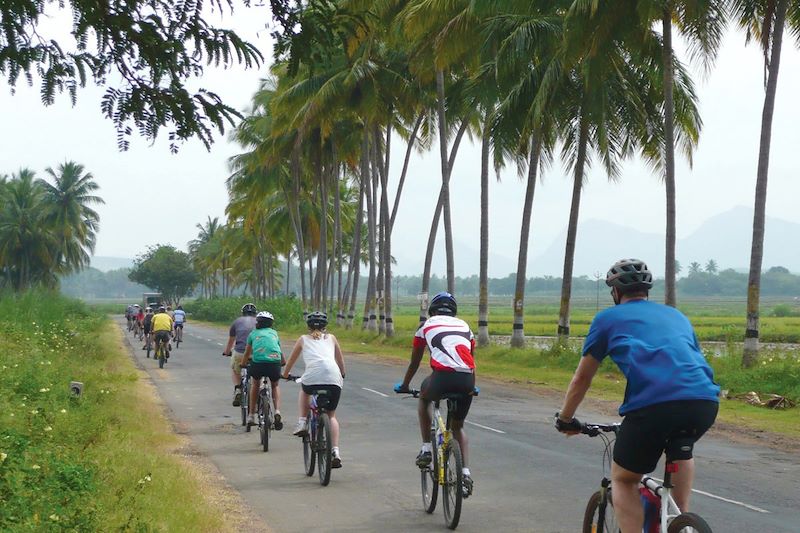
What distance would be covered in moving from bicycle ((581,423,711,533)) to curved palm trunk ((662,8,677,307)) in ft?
57.5

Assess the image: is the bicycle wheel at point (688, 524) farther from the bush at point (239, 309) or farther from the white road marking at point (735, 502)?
the bush at point (239, 309)

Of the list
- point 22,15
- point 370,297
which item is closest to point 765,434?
point 22,15

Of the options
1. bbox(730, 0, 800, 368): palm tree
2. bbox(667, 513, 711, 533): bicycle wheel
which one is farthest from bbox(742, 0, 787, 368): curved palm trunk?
bbox(667, 513, 711, 533): bicycle wheel

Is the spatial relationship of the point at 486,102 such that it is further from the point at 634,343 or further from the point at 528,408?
the point at 634,343

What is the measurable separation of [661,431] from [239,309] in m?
76.3

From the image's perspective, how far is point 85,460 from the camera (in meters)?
9.15

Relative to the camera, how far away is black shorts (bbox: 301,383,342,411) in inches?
425

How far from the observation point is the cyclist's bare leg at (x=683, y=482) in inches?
202

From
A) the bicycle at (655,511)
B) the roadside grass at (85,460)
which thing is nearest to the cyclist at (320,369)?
the roadside grass at (85,460)

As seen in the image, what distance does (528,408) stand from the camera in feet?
60.8

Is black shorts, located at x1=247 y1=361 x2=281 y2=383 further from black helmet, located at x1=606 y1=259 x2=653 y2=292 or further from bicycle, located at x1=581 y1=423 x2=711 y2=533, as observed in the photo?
black helmet, located at x1=606 y1=259 x2=653 y2=292

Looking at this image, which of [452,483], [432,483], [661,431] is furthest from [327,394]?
[661,431]

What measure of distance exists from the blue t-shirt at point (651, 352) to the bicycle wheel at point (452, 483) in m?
3.22

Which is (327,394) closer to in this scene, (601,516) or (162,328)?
(601,516)
